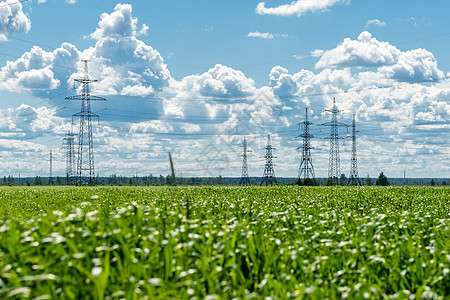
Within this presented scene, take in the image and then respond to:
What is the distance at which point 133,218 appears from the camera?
6.66 m

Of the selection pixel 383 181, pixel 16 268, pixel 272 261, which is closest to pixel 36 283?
pixel 16 268

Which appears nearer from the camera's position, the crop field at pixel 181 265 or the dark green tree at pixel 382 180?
the crop field at pixel 181 265

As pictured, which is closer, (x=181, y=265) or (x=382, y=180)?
(x=181, y=265)

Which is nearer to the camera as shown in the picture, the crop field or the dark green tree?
the crop field

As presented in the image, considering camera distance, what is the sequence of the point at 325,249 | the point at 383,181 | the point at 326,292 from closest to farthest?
1. the point at 326,292
2. the point at 325,249
3. the point at 383,181

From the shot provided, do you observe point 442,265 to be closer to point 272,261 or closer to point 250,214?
point 272,261

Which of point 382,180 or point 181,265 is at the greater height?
point 181,265

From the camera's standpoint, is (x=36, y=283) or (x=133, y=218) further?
A: (x=133, y=218)

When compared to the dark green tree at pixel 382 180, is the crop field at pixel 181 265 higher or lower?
higher

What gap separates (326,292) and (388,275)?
1786 millimetres

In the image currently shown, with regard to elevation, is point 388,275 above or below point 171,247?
below

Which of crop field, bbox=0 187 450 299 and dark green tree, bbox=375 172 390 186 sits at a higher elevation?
crop field, bbox=0 187 450 299

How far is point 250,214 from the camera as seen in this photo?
495 inches

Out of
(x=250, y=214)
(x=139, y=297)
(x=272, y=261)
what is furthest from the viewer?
(x=250, y=214)
